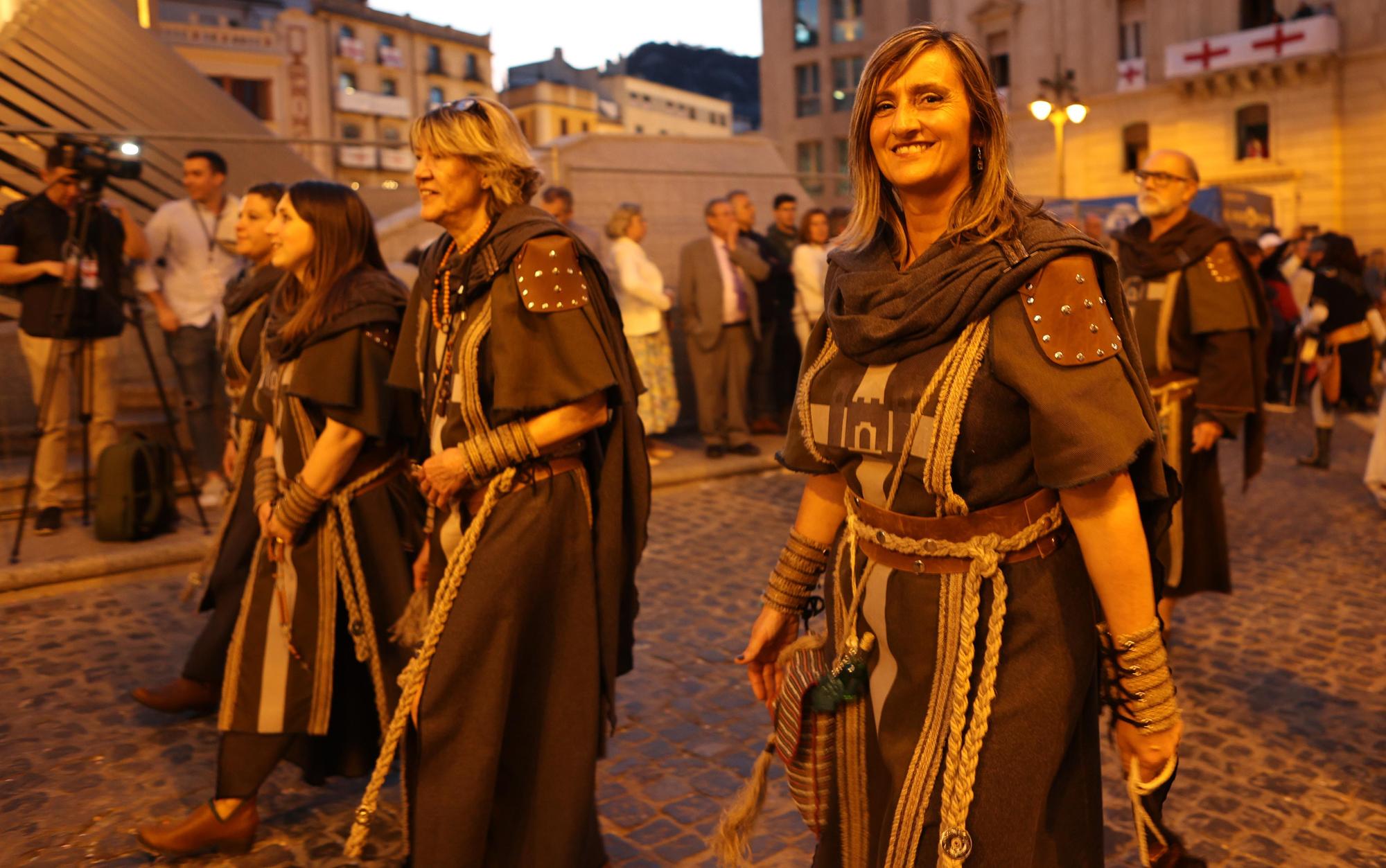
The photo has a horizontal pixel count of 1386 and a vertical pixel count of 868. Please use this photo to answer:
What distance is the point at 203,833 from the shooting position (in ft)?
12.4

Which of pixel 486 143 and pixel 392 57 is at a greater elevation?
pixel 392 57

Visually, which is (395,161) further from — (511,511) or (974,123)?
(974,123)

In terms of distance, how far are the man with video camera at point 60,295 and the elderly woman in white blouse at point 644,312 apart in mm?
3727

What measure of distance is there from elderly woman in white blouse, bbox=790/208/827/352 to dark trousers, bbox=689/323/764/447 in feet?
2.27

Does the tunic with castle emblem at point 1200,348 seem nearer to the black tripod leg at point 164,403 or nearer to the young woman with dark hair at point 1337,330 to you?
the black tripod leg at point 164,403

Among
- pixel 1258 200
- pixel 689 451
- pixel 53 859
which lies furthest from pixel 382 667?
pixel 1258 200

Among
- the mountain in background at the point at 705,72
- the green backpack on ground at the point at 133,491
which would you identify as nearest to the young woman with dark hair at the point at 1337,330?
the green backpack on ground at the point at 133,491

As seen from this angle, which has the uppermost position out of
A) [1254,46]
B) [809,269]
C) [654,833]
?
Answer: [1254,46]

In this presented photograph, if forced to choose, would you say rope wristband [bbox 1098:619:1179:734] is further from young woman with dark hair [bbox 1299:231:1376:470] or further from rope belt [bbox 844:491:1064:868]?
young woman with dark hair [bbox 1299:231:1376:470]

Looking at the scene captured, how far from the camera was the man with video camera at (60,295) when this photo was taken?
7.62 meters

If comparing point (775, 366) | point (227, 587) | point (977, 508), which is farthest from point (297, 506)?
point (775, 366)

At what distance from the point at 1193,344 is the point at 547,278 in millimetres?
3419

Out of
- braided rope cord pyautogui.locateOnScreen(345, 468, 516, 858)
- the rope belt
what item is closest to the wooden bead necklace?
braided rope cord pyautogui.locateOnScreen(345, 468, 516, 858)

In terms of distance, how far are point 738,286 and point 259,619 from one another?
7704 mm
